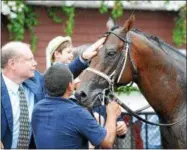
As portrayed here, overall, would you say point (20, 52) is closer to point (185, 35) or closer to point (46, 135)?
point (46, 135)

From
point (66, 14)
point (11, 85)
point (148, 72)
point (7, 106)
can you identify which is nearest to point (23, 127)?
point (7, 106)

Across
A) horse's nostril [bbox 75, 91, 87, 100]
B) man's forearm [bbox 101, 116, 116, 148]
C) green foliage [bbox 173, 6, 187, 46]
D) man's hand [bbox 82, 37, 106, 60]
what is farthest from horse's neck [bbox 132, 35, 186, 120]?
green foliage [bbox 173, 6, 187, 46]

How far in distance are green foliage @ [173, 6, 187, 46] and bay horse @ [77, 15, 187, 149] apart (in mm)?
6426

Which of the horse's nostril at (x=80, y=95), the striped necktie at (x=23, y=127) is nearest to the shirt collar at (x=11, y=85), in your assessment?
the striped necktie at (x=23, y=127)

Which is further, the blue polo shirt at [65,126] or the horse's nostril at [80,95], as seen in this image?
the horse's nostril at [80,95]

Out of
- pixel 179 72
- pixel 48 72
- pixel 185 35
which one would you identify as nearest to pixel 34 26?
pixel 185 35

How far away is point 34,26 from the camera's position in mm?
11273

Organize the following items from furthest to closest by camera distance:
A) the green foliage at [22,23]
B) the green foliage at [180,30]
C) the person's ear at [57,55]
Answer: the green foliage at [180,30]
the green foliage at [22,23]
the person's ear at [57,55]

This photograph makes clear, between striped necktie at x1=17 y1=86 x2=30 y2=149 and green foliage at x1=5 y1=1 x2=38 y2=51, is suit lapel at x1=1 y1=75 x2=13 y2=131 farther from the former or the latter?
green foliage at x1=5 y1=1 x2=38 y2=51

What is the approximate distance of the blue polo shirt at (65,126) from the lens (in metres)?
3.87

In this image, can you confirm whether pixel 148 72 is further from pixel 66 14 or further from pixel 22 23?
pixel 66 14

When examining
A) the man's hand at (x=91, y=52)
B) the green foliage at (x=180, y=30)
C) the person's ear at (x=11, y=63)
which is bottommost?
the person's ear at (x=11, y=63)

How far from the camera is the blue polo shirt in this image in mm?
3871

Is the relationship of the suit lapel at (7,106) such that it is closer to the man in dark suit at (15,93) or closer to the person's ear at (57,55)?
the man in dark suit at (15,93)
